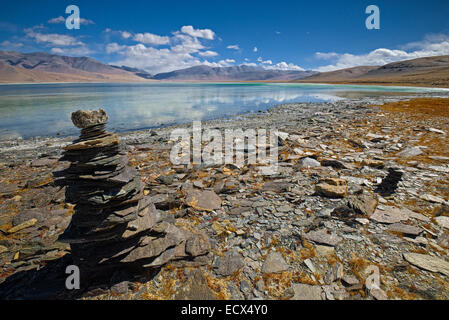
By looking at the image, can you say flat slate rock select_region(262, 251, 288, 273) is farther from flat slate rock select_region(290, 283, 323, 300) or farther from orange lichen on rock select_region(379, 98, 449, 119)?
orange lichen on rock select_region(379, 98, 449, 119)

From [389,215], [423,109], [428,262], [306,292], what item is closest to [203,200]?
[306,292]

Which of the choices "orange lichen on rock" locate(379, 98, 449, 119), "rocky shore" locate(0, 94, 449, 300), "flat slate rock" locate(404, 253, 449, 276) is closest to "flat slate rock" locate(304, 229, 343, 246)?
"rocky shore" locate(0, 94, 449, 300)

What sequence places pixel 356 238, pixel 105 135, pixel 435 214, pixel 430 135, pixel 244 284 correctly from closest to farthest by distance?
pixel 244 284, pixel 105 135, pixel 356 238, pixel 435 214, pixel 430 135

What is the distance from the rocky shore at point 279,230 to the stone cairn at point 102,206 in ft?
0.97

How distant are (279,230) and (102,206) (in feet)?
11.6

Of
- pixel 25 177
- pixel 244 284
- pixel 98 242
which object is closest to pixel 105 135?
pixel 98 242

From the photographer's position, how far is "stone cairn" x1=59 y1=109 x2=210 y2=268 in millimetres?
3230

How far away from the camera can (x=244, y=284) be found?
3275 mm

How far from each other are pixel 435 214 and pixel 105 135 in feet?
23.7

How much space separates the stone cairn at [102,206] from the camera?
3.23 m

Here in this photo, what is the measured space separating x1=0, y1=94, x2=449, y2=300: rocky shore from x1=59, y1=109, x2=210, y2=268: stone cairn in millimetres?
295

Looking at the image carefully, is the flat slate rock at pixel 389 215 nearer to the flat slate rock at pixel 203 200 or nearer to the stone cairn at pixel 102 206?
the flat slate rock at pixel 203 200

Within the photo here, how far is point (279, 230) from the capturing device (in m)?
4.42

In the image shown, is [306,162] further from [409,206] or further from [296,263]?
[296,263]
